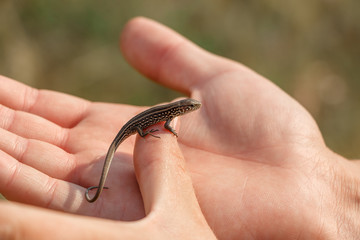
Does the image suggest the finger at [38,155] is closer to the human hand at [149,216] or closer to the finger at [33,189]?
the finger at [33,189]

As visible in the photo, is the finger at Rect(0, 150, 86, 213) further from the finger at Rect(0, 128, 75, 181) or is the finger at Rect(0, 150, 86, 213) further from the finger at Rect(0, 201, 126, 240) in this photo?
the finger at Rect(0, 201, 126, 240)

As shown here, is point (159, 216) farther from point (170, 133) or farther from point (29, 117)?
A: point (29, 117)

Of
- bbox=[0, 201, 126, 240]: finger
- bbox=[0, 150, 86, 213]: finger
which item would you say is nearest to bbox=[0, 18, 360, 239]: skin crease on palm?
bbox=[0, 150, 86, 213]: finger

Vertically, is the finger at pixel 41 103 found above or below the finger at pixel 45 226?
below

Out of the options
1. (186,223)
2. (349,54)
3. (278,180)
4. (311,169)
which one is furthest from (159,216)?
(349,54)

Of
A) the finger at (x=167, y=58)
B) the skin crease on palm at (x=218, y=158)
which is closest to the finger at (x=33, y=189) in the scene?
the skin crease on palm at (x=218, y=158)

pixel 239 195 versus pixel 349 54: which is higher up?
pixel 349 54
